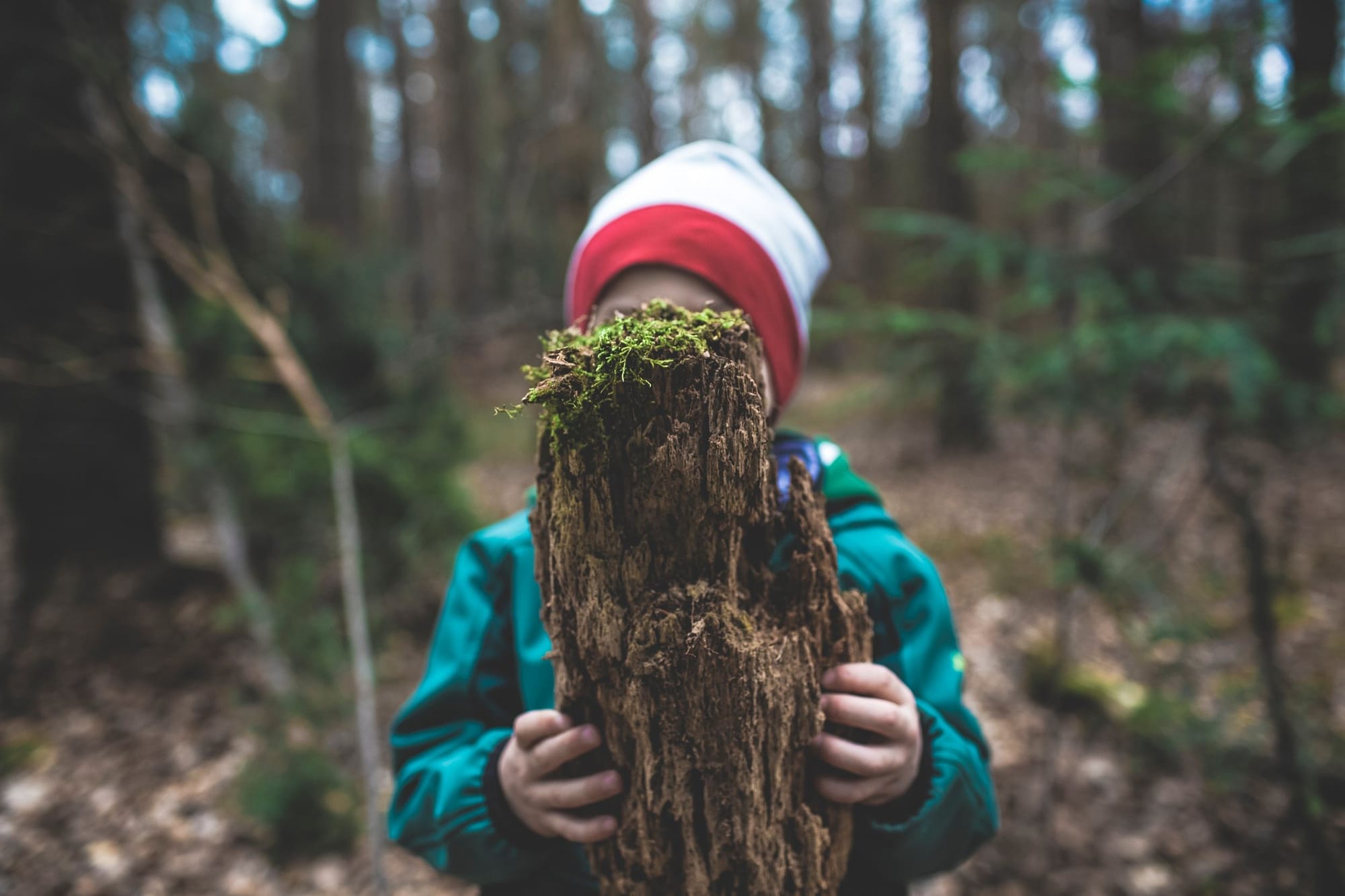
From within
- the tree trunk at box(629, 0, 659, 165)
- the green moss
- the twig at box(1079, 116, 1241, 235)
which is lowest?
the green moss

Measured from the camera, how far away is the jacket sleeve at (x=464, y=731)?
1.13 m

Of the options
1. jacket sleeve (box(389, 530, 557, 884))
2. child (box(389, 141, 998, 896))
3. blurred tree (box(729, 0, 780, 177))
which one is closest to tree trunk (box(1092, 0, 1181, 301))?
child (box(389, 141, 998, 896))

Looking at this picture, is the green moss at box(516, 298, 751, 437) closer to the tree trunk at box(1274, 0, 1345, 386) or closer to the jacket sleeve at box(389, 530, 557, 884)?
the jacket sleeve at box(389, 530, 557, 884)

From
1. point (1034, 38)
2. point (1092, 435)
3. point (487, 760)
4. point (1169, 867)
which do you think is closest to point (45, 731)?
point (487, 760)

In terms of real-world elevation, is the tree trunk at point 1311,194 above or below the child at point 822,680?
above

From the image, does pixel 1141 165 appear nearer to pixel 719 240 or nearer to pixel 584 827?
pixel 719 240

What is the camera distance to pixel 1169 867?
2.61 m

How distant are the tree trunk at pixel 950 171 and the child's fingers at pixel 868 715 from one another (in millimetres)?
6742

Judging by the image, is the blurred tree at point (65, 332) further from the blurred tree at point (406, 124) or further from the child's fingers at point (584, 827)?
the blurred tree at point (406, 124)

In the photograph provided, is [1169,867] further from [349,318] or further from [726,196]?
[349,318]

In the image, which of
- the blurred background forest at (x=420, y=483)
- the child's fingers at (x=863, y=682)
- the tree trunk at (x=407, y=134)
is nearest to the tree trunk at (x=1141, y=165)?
the blurred background forest at (x=420, y=483)

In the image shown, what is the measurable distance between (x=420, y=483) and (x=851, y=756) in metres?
3.57

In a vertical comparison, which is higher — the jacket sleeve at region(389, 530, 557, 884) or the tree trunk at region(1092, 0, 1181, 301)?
the tree trunk at region(1092, 0, 1181, 301)

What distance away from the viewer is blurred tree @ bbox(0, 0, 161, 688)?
136 inches
